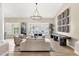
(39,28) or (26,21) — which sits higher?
(26,21)

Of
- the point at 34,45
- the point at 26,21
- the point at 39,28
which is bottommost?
the point at 34,45

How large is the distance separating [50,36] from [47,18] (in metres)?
2.29

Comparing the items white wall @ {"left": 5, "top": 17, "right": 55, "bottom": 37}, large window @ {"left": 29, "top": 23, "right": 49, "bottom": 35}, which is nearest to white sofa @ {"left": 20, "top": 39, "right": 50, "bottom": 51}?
white wall @ {"left": 5, "top": 17, "right": 55, "bottom": 37}

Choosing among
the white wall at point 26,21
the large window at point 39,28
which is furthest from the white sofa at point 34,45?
the large window at point 39,28

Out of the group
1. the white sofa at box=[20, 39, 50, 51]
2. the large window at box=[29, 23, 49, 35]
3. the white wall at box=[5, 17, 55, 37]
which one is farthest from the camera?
the large window at box=[29, 23, 49, 35]

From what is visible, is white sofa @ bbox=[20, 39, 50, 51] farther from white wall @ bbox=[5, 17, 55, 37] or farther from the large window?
the large window

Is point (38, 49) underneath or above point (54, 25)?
underneath

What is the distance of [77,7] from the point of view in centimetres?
761

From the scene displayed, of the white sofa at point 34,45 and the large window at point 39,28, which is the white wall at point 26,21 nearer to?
the large window at point 39,28

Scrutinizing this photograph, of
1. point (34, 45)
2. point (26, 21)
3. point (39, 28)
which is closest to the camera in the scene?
point (34, 45)

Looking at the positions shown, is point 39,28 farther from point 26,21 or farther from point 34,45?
point 34,45

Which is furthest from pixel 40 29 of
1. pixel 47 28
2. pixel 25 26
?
pixel 25 26

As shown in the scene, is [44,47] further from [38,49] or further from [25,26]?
[25,26]

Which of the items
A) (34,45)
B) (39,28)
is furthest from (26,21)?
(34,45)
